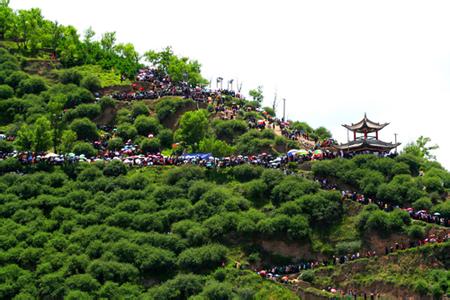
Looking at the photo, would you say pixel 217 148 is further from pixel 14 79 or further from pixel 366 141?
pixel 14 79

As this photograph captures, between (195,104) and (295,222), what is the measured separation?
32.3 meters

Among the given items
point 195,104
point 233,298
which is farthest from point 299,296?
point 195,104

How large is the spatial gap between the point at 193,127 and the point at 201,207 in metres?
17.3

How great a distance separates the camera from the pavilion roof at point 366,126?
89.9 m

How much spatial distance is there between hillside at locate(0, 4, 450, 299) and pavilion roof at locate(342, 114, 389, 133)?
3.62 meters

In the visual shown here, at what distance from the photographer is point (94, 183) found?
273 ft

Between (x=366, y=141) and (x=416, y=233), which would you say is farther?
(x=366, y=141)

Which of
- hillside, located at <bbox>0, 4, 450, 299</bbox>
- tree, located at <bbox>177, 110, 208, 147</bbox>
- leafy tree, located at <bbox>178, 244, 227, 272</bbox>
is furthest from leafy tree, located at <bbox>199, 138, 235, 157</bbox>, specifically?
leafy tree, located at <bbox>178, 244, 227, 272</bbox>

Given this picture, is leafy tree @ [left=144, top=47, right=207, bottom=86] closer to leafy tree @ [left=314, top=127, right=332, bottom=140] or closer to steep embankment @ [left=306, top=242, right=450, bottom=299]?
leafy tree @ [left=314, top=127, right=332, bottom=140]

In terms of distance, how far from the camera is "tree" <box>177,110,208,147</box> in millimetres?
93312

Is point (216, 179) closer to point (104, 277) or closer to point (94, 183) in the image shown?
point (94, 183)

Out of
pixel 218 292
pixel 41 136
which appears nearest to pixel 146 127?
pixel 41 136

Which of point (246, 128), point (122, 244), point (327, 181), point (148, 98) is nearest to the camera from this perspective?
→ point (122, 244)

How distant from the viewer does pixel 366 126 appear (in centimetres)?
8988
